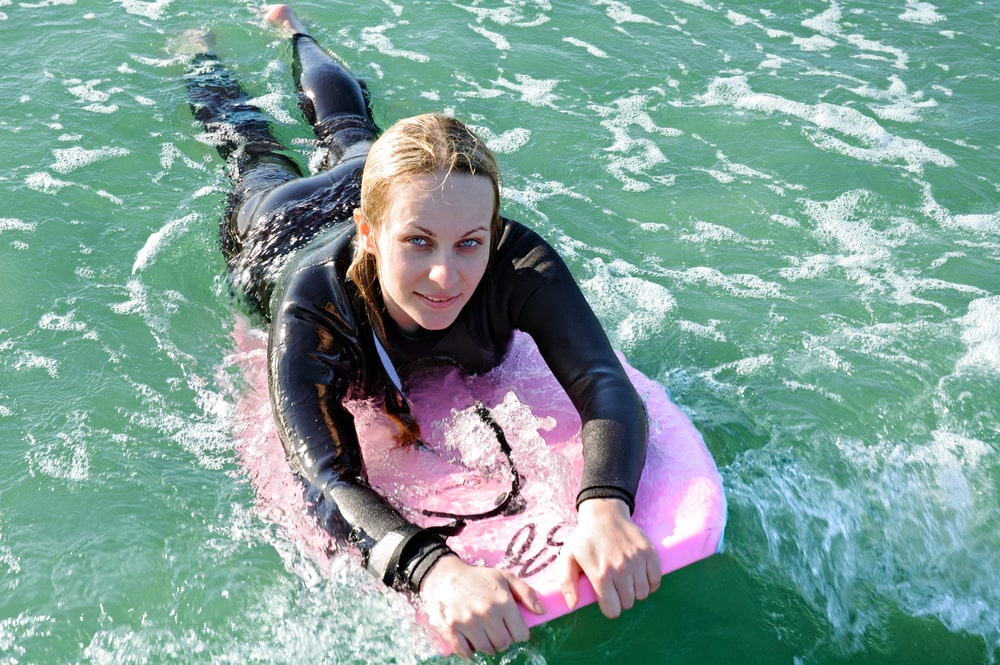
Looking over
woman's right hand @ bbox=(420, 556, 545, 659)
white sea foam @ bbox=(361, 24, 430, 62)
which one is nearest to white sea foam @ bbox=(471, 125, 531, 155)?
white sea foam @ bbox=(361, 24, 430, 62)

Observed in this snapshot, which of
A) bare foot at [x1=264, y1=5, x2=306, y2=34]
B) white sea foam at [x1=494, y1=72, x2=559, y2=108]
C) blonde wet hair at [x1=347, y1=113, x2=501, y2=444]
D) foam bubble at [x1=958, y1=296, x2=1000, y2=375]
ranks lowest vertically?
white sea foam at [x1=494, y1=72, x2=559, y2=108]

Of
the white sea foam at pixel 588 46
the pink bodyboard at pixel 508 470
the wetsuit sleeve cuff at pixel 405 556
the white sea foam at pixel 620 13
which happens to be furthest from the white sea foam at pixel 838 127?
the wetsuit sleeve cuff at pixel 405 556

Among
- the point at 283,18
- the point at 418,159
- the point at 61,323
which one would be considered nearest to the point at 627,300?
the point at 418,159

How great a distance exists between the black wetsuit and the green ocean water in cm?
23

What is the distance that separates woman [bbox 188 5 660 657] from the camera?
2.45 meters

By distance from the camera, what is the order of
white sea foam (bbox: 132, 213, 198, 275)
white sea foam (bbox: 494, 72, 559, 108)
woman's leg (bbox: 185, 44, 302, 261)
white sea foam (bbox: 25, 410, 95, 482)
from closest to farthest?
white sea foam (bbox: 25, 410, 95, 482) < woman's leg (bbox: 185, 44, 302, 261) < white sea foam (bbox: 132, 213, 198, 275) < white sea foam (bbox: 494, 72, 559, 108)

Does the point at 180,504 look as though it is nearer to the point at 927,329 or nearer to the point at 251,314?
the point at 251,314

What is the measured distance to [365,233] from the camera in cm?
299

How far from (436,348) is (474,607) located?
1.19 metres

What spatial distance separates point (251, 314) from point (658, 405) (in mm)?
1867

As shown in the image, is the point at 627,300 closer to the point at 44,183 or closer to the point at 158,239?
the point at 158,239

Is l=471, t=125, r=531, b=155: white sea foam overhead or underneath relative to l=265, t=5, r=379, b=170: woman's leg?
underneath

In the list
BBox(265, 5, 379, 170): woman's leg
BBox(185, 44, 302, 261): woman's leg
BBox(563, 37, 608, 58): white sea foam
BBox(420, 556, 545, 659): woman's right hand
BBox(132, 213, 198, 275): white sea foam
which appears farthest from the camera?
BBox(563, 37, 608, 58): white sea foam

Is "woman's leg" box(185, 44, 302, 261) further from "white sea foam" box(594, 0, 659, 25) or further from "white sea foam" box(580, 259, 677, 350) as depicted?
"white sea foam" box(594, 0, 659, 25)
